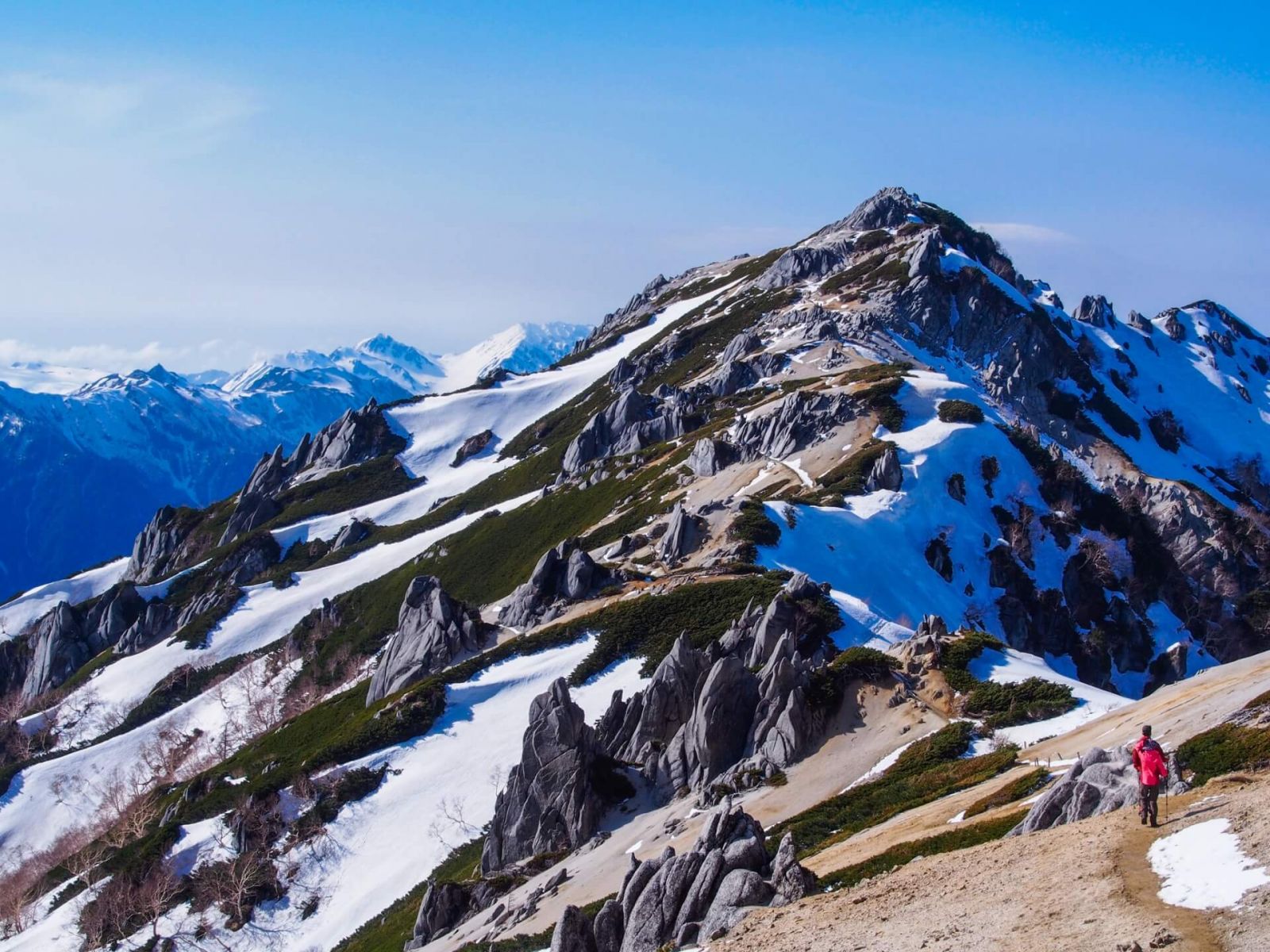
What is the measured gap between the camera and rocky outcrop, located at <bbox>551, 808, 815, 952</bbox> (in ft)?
80.6

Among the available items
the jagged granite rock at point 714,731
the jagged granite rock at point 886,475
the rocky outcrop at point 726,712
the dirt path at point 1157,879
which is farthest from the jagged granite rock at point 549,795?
the jagged granite rock at point 886,475

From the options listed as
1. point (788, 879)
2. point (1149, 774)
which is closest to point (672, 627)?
point (788, 879)

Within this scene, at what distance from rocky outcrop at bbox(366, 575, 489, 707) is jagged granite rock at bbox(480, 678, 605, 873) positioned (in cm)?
3222

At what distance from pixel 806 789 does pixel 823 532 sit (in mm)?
37370

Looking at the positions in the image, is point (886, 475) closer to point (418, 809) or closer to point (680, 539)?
point (680, 539)

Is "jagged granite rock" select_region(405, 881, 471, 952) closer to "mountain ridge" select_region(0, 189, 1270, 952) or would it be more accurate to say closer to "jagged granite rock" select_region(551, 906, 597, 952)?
"mountain ridge" select_region(0, 189, 1270, 952)

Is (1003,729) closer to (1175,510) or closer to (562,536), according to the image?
(562,536)

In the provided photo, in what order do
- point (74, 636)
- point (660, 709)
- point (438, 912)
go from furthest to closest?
point (74, 636)
point (660, 709)
point (438, 912)

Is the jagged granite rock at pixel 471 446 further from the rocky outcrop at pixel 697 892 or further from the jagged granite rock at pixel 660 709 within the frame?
the rocky outcrop at pixel 697 892

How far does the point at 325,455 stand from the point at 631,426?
274 ft

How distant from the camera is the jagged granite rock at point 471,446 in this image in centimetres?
17712

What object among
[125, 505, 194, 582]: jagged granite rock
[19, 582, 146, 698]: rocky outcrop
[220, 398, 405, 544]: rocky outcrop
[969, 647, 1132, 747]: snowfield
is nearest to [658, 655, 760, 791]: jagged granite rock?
[969, 647, 1132, 747]: snowfield

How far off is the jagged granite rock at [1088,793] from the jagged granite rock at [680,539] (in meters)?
54.4

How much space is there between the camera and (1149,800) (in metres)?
20.5
